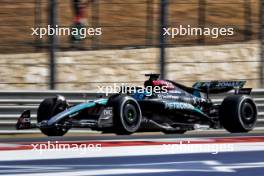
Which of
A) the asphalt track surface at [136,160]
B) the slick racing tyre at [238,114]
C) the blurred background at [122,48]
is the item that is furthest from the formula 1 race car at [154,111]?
the blurred background at [122,48]

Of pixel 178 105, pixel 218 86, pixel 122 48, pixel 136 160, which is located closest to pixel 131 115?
pixel 178 105

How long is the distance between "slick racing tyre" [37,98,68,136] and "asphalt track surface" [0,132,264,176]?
0.16 metres

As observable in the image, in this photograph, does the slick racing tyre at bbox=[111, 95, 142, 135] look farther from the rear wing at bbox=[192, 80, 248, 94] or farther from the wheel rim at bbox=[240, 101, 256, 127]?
the wheel rim at bbox=[240, 101, 256, 127]

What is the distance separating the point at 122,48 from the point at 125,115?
12.0ft

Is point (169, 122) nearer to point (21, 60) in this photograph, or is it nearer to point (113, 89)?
point (113, 89)

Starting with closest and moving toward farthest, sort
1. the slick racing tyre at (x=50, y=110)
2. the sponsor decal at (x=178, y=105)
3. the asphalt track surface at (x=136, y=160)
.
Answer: the asphalt track surface at (x=136, y=160) < the slick racing tyre at (x=50, y=110) < the sponsor decal at (x=178, y=105)

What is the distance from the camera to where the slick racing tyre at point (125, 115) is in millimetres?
8344

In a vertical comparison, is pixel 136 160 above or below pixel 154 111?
below

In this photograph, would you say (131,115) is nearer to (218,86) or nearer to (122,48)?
(218,86)

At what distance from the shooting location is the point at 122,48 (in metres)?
11.9

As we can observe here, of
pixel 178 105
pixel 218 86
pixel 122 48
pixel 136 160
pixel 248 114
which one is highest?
pixel 122 48

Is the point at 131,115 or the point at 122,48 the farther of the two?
the point at 122,48

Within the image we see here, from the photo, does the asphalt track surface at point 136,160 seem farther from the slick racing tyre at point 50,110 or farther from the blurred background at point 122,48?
the blurred background at point 122,48

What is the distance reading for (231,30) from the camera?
44.8 feet
